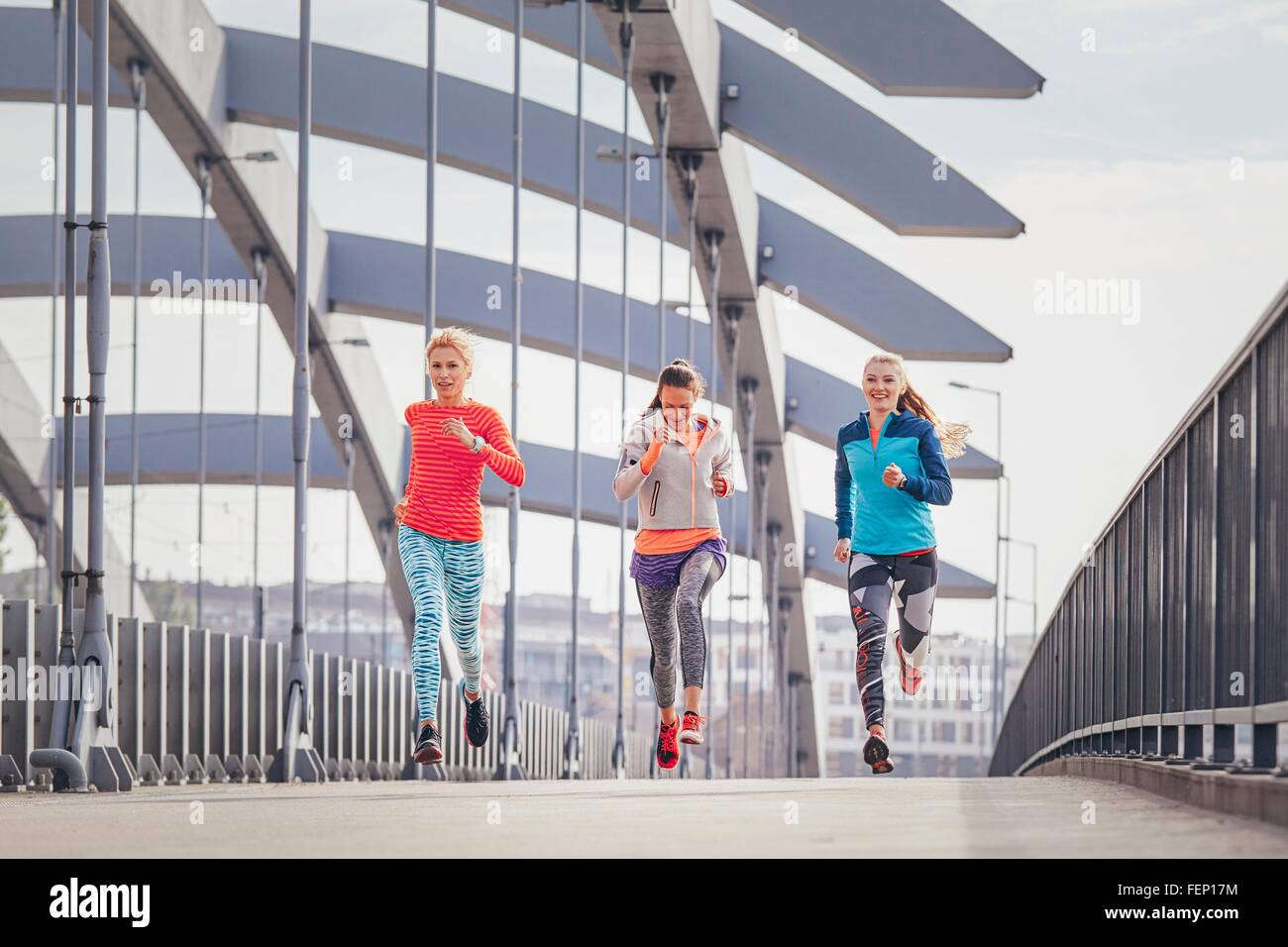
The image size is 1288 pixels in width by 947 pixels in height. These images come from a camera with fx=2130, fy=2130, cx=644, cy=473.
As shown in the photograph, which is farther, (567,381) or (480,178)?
(567,381)

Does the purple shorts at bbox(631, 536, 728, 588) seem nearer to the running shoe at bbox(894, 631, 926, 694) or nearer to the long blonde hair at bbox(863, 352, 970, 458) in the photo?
the running shoe at bbox(894, 631, 926, 694)

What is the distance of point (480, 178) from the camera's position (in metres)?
29.1

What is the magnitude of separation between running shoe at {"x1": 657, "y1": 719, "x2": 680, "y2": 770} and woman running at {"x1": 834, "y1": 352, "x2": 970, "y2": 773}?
0.83 metres

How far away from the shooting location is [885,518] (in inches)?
360

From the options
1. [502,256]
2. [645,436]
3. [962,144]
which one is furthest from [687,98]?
[645,436]

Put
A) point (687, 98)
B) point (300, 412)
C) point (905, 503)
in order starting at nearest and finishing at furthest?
point (905, 503)
point (300, 412)
point (687, 98)

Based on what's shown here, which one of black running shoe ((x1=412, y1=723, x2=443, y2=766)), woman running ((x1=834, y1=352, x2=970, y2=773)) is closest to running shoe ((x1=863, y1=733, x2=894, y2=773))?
woman running ((x1=834, y1=352, x2=970, y2=773))

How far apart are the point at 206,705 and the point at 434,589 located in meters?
5.79

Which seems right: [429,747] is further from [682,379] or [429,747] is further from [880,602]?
[880,602]

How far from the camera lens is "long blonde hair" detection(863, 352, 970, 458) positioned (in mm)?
9266

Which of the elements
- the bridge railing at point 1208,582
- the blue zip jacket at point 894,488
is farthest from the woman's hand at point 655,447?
the bridge railing at point 1208,582
